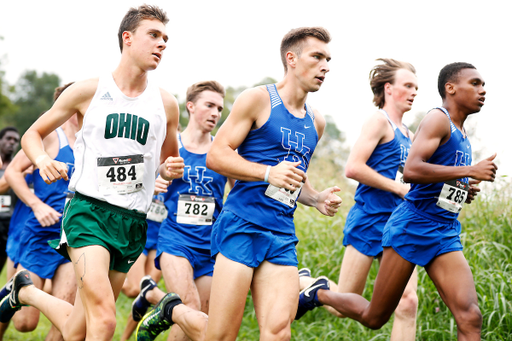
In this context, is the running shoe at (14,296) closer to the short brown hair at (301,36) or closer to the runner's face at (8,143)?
the short brown hair at (301,36)

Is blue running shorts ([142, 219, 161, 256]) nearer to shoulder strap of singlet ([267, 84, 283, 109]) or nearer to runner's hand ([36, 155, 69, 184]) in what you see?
runner's hand ([36, 155, 69, 184])

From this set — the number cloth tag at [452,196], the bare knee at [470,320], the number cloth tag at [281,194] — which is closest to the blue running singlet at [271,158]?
the number cloth tag at [281,194]

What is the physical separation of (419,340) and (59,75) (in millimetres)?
58406

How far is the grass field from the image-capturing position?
16.8 ft

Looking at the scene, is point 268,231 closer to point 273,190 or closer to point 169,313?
point 273,190

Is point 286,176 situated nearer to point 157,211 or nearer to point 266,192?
point 266,192

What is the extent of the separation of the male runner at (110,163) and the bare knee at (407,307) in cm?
210

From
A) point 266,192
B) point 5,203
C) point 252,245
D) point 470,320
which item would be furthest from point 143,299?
point 470,320

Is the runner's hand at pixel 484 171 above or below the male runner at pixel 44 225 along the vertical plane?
above

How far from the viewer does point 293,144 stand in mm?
3695

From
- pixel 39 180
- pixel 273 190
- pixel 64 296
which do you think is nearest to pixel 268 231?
pixel 273 190

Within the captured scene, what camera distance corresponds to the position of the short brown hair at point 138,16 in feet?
12.9

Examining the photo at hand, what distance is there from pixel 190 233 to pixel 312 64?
2097mm

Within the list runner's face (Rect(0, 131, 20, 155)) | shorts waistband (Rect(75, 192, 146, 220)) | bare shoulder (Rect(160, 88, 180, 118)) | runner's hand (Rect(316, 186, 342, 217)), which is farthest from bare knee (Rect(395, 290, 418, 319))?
runner's face (Rect(0, 131, 20, 155))
